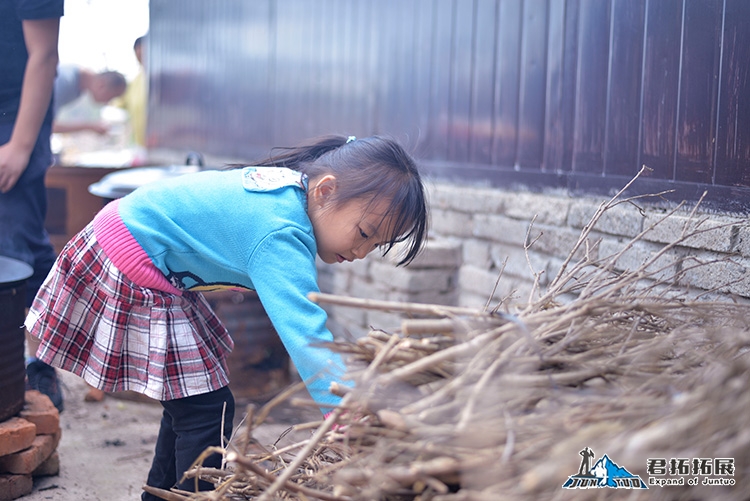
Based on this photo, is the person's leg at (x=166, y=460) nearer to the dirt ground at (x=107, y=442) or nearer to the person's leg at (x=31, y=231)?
the dirt ground at (x=107, y=442)

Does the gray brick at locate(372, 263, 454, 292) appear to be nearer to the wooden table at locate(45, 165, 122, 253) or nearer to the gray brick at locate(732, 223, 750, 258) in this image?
the gray brick at locate(732, 223, 750, 258)

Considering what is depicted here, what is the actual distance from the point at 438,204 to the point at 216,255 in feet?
7.88

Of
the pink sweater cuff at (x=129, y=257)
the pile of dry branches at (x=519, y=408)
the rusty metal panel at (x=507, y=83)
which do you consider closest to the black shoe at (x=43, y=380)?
the pink sweater cuff at (x=129, y=257)

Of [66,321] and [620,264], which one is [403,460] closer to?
[66,321]

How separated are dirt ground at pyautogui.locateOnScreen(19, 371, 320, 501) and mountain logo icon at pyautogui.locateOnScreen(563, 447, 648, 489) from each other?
195cm

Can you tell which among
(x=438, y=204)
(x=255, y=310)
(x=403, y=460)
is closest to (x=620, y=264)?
(x=438, y=204)

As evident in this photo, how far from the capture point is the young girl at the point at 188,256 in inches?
87.1

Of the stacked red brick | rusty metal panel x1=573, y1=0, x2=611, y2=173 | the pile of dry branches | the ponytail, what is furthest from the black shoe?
rusty metal panel x1=573, y1=0, x2=611, y2=173

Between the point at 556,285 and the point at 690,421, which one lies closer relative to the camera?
the point at 690,421

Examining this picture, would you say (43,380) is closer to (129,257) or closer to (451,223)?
(129,257)

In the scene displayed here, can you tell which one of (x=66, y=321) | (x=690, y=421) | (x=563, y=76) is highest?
(x=563, y=76)

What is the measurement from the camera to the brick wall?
249 centimetres

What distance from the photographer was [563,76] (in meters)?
3.41

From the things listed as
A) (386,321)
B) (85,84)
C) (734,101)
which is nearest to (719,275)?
(734,101)
